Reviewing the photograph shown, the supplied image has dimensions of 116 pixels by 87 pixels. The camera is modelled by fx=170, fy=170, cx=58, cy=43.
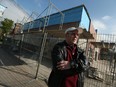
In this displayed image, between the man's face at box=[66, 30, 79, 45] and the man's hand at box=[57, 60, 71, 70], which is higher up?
the man's face at box=[66, 30, 79, 45]

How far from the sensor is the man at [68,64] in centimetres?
211

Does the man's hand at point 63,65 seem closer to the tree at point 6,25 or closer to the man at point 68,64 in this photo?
the man at point 68,64

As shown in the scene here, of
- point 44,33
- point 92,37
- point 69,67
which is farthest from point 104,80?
point 69,67

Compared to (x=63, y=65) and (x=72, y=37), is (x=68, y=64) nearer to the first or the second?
(x=63, y=65)

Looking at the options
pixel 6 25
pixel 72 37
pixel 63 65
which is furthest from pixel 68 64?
pixel 6 25

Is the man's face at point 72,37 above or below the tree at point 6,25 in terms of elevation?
below

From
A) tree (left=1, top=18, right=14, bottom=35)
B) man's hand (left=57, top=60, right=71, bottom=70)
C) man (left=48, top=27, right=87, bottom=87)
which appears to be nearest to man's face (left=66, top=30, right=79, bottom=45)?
man (left=48, top=27, right=87, bottom=87)

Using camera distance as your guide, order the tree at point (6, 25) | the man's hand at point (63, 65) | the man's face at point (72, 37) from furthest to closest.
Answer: the tree at point (6, 25)
the man's face at point (72, 37)
the man's hand at point (63, 65)

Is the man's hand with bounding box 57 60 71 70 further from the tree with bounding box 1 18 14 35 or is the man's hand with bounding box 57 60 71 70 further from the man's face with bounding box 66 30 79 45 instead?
the tree with bounding box 1 18 14 35

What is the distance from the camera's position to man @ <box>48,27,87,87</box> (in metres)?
2.11

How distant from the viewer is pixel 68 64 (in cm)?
210

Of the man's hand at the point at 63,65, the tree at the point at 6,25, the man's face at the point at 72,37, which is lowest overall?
the man's hand at the point at 63,65

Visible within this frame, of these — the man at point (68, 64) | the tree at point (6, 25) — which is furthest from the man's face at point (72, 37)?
the tree at point (6, 25)

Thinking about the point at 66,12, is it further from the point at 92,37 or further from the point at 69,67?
the point at 69,67
